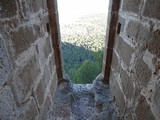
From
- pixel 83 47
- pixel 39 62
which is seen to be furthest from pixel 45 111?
pixel 83 47

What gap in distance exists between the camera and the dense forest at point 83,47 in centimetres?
690

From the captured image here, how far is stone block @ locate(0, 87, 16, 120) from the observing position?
2.52 feet

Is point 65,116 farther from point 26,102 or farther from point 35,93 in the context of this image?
point 26,102

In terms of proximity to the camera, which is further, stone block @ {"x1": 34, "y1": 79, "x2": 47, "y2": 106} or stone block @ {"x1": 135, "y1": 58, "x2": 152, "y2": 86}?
stone block @ {"x1": 34, "y1": 79, "x2": 47, "y2": 106}

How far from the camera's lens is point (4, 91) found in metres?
0.78

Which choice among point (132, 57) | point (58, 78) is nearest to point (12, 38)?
point (132, 57)

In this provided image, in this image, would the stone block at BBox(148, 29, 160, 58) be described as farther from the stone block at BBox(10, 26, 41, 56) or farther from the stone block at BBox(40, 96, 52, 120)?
the stone block at BBox(40, 96, 52, 120)

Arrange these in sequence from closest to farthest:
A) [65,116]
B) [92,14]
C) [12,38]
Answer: [12,38] → [65,116] → [92,14]

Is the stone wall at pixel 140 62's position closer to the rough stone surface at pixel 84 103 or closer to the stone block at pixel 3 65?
the rough stone surface at pixel 84 103

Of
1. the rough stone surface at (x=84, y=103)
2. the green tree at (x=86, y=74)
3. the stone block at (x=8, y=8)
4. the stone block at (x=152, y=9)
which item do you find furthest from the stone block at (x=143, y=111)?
the green tree at (x=86, y=74)

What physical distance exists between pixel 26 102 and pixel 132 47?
2.72ft

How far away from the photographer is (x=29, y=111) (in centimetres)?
110

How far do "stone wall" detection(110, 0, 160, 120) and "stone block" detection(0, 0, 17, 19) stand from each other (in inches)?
29.7

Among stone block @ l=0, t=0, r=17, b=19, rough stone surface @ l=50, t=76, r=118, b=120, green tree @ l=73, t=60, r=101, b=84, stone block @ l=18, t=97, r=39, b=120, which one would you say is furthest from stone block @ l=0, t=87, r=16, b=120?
green tree @ l=73, t=60, r=101, b=84
